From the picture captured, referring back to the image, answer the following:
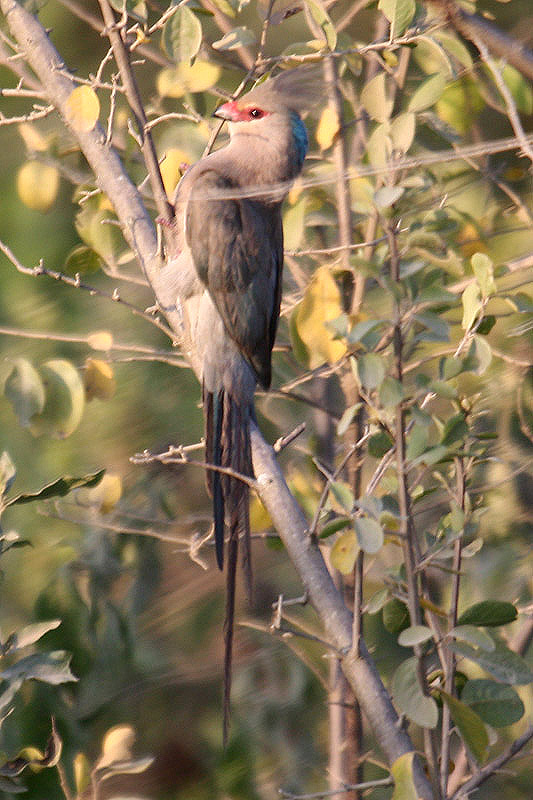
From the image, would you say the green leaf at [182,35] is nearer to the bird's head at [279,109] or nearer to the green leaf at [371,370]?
the bird's head at [279,109]

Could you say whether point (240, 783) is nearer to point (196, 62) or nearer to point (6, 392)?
point (6, 392)

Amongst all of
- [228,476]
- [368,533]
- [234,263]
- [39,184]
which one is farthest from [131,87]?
[368,533]

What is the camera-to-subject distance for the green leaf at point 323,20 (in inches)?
71.3

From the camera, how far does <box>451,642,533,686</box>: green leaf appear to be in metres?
1.42

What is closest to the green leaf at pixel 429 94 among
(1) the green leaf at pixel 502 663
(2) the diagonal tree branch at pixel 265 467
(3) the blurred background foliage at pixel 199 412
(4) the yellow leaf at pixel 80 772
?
(3) the blurred background foliage at pixel 199 412

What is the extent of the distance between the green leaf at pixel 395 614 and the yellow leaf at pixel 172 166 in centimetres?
103

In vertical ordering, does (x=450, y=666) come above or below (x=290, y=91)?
below

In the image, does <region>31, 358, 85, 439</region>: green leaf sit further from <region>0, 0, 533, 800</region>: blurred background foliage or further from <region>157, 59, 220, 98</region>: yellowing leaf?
<region>157, 59, 220, 98</region>: yellowing leaf

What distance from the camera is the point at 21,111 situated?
283 centimetres

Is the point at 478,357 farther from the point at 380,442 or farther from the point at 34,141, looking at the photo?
the point at 34,141

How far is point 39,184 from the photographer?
217 centimetres

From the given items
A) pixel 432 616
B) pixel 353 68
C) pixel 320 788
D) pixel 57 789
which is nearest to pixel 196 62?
pixel 353 68

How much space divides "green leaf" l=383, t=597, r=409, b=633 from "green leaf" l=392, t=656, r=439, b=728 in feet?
0.63

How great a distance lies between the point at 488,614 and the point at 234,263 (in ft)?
3.59
